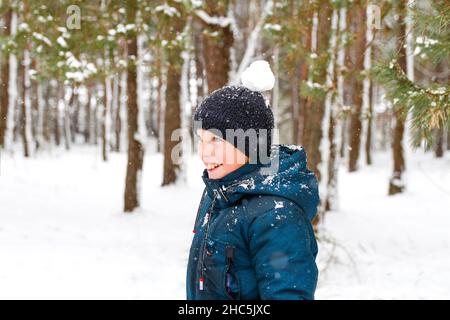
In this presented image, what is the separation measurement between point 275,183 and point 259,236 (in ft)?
0.76

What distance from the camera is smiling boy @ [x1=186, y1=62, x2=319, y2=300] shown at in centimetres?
178

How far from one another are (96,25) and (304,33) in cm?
391

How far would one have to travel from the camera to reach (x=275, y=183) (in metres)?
1.89

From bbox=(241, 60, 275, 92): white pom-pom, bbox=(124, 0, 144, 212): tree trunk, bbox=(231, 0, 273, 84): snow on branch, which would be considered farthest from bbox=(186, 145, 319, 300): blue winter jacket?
bbox=(124, 0, 144, 212): tree trunk

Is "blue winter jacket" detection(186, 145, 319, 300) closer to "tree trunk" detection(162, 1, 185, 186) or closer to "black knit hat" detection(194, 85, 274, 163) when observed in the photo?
"black knit hat" detection(194, 85, 274, 163)

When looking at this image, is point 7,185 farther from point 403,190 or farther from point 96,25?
point 403,190

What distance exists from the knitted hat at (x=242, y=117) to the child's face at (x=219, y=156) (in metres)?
0.02

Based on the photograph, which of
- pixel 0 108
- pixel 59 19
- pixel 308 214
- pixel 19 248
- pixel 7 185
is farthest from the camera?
pixel 0 108

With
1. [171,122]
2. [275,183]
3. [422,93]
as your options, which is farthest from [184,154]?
[275,183]

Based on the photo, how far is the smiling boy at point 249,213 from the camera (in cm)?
178

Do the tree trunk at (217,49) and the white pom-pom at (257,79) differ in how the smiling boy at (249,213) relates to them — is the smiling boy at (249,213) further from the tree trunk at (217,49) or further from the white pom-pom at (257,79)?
the tree trunk at (217,49)
